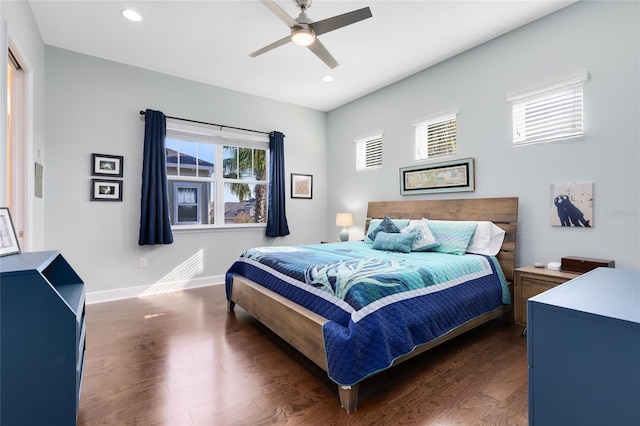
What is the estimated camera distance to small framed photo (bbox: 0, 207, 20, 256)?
5.01 ft

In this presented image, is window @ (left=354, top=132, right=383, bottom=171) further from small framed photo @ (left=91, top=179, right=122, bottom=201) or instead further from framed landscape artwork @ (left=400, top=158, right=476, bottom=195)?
small framed photo @ (left=91, top=179, right=122, bottom=201)

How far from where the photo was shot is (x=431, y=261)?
257 centimetres

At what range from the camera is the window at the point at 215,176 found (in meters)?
4.31

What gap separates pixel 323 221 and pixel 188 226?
232 centimetres

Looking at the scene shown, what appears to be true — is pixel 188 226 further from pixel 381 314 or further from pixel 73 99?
pixel 381 314

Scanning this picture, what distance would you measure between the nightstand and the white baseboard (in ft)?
12.1

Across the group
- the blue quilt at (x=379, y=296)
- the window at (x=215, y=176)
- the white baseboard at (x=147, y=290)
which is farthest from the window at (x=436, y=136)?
the white baseboard at (x=147, y=290)

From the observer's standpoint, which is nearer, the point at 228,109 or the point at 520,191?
the point at 520,191

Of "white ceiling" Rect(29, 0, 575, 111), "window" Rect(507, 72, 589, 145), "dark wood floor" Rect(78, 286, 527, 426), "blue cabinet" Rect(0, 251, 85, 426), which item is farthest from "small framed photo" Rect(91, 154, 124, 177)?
"window" Rect(507, 72, 589, 145)

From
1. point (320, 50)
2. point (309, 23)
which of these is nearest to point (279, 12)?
point (309, 23)

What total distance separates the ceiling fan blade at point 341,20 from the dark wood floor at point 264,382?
252cm

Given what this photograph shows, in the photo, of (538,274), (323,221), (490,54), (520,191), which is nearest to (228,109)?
(323,221)

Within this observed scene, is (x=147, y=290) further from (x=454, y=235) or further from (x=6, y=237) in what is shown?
(x=454, y=235)

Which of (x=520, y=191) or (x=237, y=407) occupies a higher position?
(x=520, y=191)
